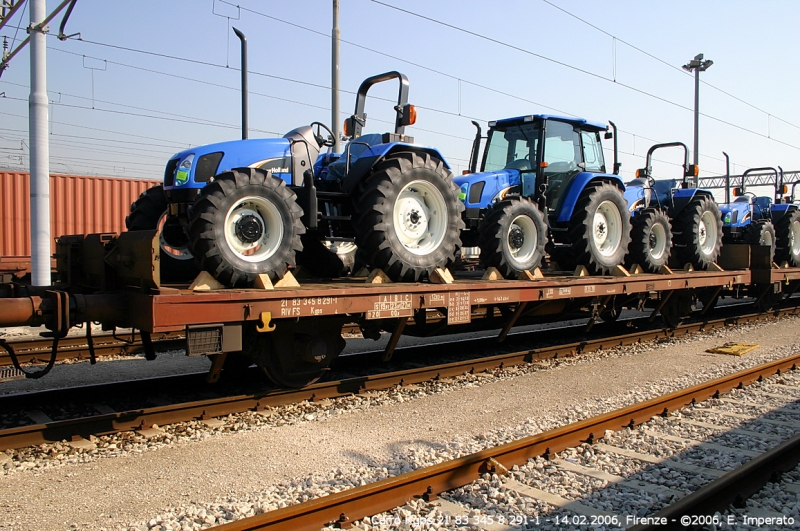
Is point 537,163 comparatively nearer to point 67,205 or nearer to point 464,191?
point 464,191

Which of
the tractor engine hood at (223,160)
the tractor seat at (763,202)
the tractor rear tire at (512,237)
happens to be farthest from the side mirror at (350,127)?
the tractor seat at (763,202)

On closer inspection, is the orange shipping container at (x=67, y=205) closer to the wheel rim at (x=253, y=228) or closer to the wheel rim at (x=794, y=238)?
the wheel rim at (x=253, y=228)

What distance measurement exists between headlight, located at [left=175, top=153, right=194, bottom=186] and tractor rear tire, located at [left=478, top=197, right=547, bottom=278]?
351cm

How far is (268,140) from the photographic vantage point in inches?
→ 272

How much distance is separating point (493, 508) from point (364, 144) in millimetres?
4490

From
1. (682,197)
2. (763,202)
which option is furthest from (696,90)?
(682,197)

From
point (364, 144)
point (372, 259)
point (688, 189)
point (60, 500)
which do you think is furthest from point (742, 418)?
point (688, 189)

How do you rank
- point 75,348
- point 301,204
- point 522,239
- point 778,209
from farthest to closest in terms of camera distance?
point 778,209
point 75,348
point 522,239
point 301,204

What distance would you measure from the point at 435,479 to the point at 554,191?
6162 mm

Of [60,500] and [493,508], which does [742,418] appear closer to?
[493,508]

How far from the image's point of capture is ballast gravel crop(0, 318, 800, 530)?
412cm

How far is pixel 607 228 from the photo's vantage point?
A: 989cm

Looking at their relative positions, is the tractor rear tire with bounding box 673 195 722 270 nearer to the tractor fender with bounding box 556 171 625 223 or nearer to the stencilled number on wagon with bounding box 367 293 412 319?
the tractor fender with bounding box 556 171 625 223

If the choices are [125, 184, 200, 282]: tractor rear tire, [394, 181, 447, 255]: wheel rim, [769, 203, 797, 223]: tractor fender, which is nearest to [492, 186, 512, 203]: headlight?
[394, 181, 447, 255]: wheel rim
